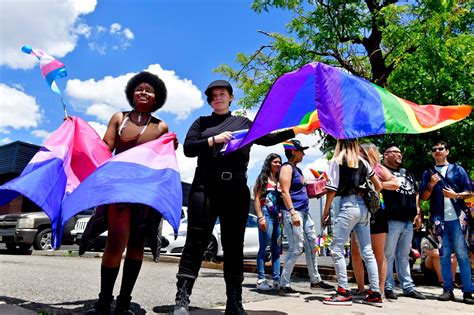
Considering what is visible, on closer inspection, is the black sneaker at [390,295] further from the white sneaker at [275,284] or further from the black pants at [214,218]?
the black pants at [214,218]

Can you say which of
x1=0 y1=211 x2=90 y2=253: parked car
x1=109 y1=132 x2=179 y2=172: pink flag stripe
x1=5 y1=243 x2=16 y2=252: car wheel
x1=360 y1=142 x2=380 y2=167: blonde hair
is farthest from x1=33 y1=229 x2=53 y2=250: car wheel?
x1=360 y1=142 x2=380 y2=167: blonde hair

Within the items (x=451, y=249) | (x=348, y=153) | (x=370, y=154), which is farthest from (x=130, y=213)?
(x=451, y=249)

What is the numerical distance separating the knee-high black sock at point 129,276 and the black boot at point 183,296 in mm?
362

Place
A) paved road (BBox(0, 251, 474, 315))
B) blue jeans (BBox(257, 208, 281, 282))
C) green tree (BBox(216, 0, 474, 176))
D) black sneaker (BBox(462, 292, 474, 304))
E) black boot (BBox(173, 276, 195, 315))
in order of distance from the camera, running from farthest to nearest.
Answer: green tree (BBox(216, 0, 474, 176))
blue jeans (BBox(257, 208, 281, 282))
black sneaker (BBox(462, 292, 474, 304))
paved road (BBox(0, 251, 474, 315))
black boot (BBox(173, 276, 195, 315))

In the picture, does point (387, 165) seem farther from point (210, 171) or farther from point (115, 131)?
point (115, 131)

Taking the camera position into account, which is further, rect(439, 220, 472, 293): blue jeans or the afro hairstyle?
rect(439, 220, 472, 293): blue jeans

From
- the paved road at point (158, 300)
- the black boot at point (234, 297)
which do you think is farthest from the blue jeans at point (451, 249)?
the black boot at point (234, 297)

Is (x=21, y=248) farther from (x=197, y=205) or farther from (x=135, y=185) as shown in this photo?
(x=135, y=185)

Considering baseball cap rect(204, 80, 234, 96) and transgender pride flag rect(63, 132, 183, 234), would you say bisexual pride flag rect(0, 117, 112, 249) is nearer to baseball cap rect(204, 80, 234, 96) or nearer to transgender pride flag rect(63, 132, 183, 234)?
transgender pride flag rect(63, 132, 183, 234)

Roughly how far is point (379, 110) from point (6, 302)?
3599mm

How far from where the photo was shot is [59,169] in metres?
3.60

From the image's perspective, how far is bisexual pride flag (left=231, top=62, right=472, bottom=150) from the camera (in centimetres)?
334

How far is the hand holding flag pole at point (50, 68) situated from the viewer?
158 inches

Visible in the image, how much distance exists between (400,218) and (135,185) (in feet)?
12.7
